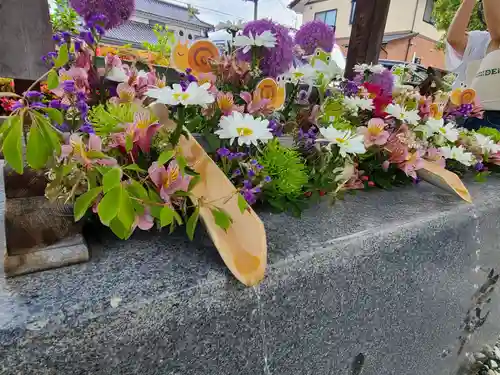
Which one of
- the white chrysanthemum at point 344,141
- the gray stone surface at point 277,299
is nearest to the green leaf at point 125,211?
the gray stone surface at point 277,299

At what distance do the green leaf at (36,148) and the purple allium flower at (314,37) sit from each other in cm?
132

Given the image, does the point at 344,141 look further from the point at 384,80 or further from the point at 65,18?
the point at 65,18

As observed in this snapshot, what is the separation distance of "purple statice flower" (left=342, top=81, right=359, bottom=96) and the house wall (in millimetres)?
18114

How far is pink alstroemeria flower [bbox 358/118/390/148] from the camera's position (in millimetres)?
1062

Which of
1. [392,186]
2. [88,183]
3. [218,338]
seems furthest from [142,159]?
[392,186]

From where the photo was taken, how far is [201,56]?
928 mm

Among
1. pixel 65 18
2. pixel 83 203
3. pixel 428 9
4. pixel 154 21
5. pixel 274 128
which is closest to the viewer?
pixel 83 203

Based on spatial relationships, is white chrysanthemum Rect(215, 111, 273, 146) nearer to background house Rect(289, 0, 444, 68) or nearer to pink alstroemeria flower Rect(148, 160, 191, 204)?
pink alstroemeria flower Rect(148, 160, 191, 204)

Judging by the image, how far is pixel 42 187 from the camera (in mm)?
654

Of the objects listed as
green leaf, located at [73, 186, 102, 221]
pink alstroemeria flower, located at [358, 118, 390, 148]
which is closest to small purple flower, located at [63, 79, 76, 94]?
green leaf, located at [73, 186, 102, 221]

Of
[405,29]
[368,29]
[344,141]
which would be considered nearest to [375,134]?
[344,141]

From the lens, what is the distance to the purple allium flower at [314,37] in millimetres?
1498

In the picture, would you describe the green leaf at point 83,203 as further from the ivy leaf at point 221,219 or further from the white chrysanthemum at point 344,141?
the white chrysanthemum at point 344,141

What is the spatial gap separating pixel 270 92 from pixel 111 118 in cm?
40
